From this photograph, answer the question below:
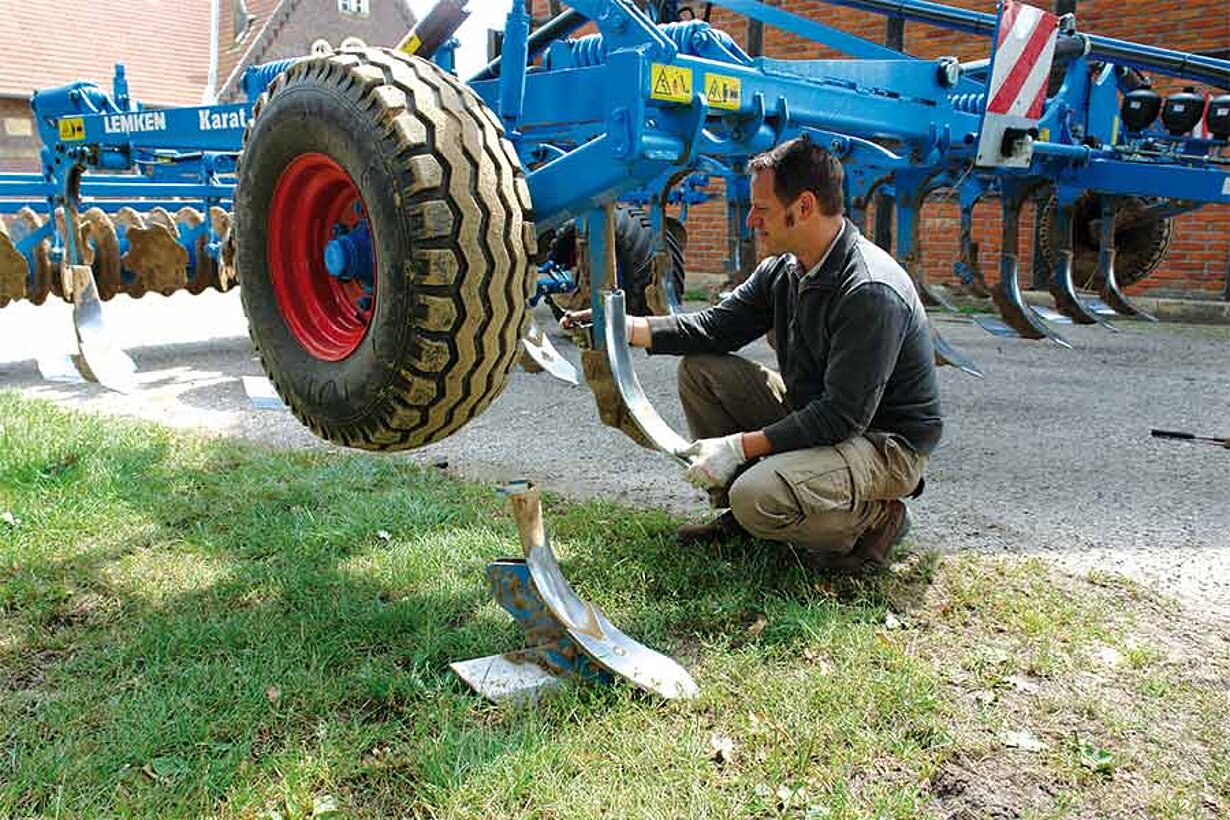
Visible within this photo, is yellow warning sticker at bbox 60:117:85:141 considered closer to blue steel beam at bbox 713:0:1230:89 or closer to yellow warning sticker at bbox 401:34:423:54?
yellow warning sticker at bbox 401:34:423:54

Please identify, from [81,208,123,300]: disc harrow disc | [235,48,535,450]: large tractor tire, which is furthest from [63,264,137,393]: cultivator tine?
[235,48,535,450]: large tractor tire

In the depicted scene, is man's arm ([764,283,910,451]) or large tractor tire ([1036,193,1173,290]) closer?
man's arm ([764,283,910,451])

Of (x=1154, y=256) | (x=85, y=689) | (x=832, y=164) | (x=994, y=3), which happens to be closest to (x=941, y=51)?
(x=994, y=3)

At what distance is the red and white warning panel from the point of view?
4.06 meters

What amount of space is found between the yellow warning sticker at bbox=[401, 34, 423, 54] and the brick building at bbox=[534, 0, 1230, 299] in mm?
5513

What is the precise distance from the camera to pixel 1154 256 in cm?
706

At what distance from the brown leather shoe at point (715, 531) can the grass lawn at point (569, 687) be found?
56mm

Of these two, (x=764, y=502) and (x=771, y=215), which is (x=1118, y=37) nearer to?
(x=771, y=215)

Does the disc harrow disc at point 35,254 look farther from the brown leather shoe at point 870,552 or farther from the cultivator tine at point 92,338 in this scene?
the brown leather shoe at point 870,552

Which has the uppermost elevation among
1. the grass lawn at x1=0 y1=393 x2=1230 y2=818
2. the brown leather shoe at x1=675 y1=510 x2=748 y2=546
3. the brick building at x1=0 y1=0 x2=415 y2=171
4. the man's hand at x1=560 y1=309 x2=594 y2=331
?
the brick building at x1=0 y1=0 x2=415 y2=171

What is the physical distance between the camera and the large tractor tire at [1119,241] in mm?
6758

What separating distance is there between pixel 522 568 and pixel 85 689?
1023 millimetres

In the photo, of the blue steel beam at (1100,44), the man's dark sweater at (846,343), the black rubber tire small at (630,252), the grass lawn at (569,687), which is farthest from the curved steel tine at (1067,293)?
the man's dark sweater at (846,343)

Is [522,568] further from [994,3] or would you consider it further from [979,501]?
[994,3]
